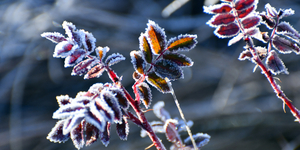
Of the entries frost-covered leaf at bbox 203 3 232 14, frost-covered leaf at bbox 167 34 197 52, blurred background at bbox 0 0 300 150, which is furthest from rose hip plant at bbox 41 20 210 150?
blurred background at bbox 0 0 300 150

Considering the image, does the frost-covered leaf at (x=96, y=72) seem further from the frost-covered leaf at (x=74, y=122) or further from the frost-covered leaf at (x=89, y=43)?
the frost-covered leaf at (x=74, y=122)

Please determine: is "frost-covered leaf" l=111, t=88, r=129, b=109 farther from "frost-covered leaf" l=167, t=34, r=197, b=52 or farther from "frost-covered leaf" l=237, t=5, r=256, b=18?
"frost-covered leaf" l=237, t=5, r=256, b=18

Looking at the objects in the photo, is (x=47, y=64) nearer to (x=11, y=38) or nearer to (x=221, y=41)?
(x=11, y=38)

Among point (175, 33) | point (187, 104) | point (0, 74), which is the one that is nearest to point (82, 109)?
point (187, 104)

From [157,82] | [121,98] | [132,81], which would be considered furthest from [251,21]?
[132,81]

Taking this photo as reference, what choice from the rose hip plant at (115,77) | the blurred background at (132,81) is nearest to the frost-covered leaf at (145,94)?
the rose hip plant at (115,77)

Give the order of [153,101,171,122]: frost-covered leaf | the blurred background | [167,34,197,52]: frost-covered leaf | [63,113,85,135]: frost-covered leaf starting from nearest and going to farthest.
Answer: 1. [63,113,85,135]: frost-covered leaf
2. [167,34,197,52]: frost-covered leaf
3. [153,101,171,122]: frost-covered leaf
4. the blurred background
